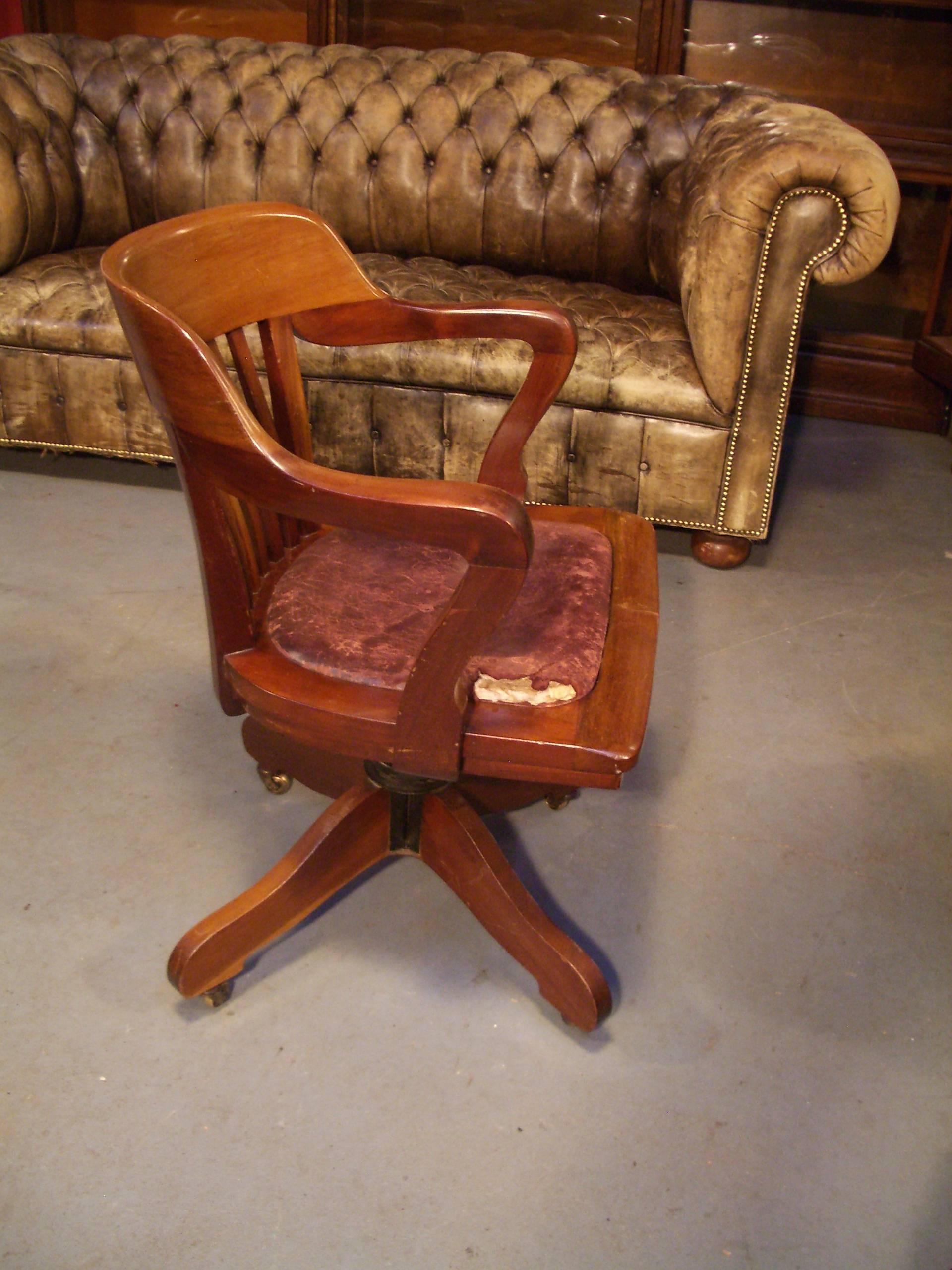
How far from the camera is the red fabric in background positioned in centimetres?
353

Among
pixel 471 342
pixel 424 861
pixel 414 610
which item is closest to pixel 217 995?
pixel 424 861

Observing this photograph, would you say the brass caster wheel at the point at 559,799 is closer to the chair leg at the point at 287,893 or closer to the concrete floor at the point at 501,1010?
the concrete floor at the point at 501,1010

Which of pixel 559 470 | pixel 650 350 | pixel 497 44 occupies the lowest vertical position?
pixel 559 470

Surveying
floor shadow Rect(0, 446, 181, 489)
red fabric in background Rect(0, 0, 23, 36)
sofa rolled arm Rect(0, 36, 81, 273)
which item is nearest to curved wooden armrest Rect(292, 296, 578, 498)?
floor shadow Rect(0, 446, 181, 489)

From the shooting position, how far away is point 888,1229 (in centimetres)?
110

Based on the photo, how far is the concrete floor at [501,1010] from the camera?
1086 mm

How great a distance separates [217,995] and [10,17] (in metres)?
3.55

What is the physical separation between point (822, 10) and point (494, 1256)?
3.23 metres

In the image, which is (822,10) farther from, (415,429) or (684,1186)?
(684,1186)

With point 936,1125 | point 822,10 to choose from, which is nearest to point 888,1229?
point 936,1125

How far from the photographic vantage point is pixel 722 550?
2.34 m

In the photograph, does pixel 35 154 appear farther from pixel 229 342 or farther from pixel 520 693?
pixel 520 693

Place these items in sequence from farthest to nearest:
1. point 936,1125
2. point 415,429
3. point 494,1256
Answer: point 415,429, point 936,1125, point 494,1256

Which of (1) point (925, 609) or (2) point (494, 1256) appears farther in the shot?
(1) point (925, 609)
